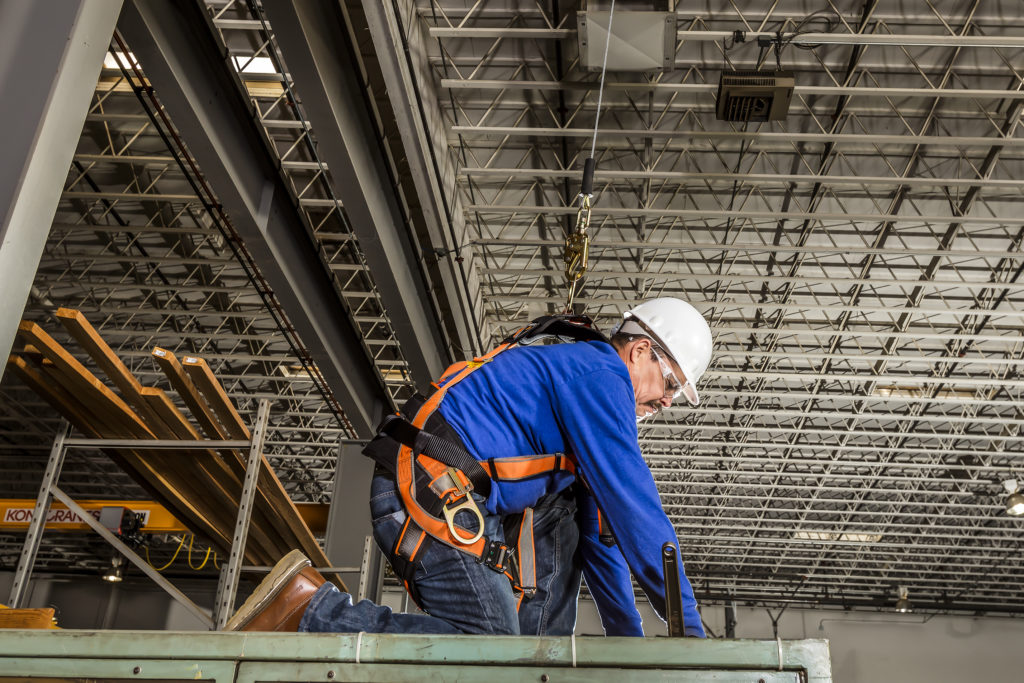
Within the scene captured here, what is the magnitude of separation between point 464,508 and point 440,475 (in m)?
0.13

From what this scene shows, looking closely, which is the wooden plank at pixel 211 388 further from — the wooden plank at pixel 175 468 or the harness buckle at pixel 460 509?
the harness buckle at pixel 460 509

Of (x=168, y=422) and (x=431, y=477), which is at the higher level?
(x=168, y=422)

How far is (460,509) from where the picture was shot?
8.89 feet

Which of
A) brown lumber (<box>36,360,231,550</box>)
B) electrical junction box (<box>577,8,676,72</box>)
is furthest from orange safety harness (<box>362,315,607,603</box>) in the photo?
electrical junction box (<box>577,8,676,72</box>)

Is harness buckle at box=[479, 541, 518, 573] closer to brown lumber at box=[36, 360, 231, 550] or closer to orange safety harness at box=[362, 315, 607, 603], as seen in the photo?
orange safety harness at box=[362, 315, 607, 603]

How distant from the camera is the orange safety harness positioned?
2693 mm

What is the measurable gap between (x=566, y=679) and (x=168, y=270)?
15.0 m

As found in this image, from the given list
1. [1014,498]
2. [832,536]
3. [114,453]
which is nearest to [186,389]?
[114,453]

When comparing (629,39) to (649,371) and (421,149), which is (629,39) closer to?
(421,149)

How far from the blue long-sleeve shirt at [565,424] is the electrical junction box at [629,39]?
7.17m

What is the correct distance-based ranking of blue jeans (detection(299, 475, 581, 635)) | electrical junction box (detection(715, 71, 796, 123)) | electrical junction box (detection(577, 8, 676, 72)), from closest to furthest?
blue jeans (detection(299, 475, 581, 635)) → electrical junction box (detection(577, 8, 676, 72)) → electrical junction box (detection(715, 71, 796, 123))

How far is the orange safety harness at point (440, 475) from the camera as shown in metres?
2.69

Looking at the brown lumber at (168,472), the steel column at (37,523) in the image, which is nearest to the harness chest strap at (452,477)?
the brown lumber at (168,472)

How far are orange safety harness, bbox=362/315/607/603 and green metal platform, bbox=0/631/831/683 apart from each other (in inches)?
30.9
